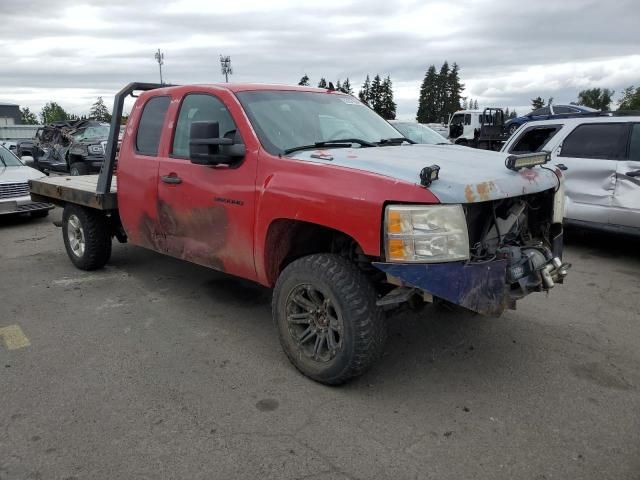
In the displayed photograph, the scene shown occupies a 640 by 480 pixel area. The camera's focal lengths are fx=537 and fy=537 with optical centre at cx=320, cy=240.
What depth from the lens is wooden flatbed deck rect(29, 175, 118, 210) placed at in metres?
5.43

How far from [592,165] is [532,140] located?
108 centimetres

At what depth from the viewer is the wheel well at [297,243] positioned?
3.62 meters

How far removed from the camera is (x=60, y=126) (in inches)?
679

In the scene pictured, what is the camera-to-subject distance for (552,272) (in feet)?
11.4

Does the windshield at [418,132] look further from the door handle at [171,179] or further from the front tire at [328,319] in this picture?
the front tire at [328,319]

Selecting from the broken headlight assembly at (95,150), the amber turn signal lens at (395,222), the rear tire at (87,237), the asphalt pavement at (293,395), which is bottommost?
the asphalt pavement at (293,395)

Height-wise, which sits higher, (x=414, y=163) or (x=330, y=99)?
(x=330, y=99)

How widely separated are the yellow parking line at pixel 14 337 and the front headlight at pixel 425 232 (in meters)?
3.03

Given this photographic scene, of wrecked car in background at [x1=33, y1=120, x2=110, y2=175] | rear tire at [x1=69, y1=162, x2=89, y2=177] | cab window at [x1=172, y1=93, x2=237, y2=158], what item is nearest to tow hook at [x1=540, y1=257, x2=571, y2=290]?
cab window at [x1=172, y1=93, x2=237, y2=158]

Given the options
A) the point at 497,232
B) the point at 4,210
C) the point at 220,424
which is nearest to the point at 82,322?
the point at 220,424

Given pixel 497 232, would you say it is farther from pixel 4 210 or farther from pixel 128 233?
pixel 4 210

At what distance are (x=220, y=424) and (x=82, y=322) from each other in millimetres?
2155

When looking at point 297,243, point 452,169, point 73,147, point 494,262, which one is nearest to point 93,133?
point 73,147

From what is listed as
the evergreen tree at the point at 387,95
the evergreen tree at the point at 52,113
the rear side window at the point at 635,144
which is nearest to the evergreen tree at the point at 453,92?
the evergreen tree at the point at 387,95
